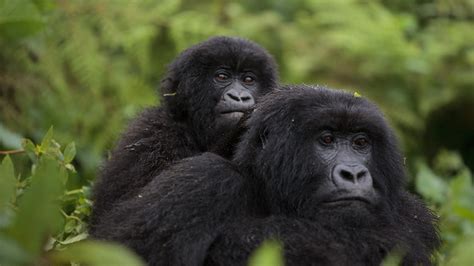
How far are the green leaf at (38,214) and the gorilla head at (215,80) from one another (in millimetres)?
2709

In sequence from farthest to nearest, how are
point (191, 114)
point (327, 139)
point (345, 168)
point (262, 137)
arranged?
1. point (191, 114)
2. point (262, 137)
3. point (327, 139)
4. point (345, 168)

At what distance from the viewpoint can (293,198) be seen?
340 cm

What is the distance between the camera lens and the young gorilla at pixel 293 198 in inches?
124

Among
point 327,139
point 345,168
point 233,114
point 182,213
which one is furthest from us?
point 233,114

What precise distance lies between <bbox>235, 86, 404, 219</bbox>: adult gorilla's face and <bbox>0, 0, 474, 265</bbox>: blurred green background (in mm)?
1985

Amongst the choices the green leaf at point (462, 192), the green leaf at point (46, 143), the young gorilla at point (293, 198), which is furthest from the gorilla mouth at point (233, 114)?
the green leaf at point (462, 192)

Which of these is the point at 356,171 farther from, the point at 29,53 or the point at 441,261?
the point at 29,53

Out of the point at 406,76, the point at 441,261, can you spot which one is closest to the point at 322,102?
the point at 441,261

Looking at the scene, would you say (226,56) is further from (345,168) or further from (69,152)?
(345,168)

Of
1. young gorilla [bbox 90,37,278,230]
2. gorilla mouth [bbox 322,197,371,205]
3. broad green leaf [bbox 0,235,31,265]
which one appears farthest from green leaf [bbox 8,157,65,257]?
young gorilla [bbox 90,37,278,230]

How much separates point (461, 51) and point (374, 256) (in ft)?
18.9

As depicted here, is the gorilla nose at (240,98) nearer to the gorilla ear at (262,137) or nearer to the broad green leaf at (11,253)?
the gorilla ear at (262,137)

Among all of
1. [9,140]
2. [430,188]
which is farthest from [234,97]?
[9,140]

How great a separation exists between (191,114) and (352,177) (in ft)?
5.56
